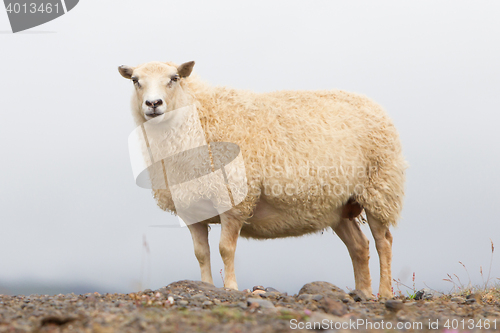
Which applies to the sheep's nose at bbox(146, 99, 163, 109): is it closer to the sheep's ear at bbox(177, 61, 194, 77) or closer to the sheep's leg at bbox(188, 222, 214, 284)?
the sheep's ear at bbox(177, 61, 194, 77)

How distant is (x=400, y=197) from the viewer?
345 inches

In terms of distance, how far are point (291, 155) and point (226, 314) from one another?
3.94 metres

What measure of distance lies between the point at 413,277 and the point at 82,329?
745 cm

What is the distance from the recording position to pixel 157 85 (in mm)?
7000

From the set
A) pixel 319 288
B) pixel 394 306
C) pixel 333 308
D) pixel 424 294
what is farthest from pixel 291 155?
pixel 424 294

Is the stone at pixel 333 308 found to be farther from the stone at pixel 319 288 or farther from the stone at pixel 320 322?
the stone at pixel 319 288

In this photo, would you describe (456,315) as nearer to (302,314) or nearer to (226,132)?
(302,314)

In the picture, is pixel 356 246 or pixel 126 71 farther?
pixel 356 246

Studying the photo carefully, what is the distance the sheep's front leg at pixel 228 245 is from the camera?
289 inches

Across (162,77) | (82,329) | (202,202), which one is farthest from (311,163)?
(82,329)

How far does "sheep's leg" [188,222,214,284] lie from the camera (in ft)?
26.0

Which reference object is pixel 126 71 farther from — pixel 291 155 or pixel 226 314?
pixel 226 314

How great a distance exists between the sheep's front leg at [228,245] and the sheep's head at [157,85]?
187 centimetres

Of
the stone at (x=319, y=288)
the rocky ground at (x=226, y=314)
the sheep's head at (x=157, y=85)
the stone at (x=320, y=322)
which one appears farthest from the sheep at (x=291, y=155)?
the stone at (x=320, y=322)
